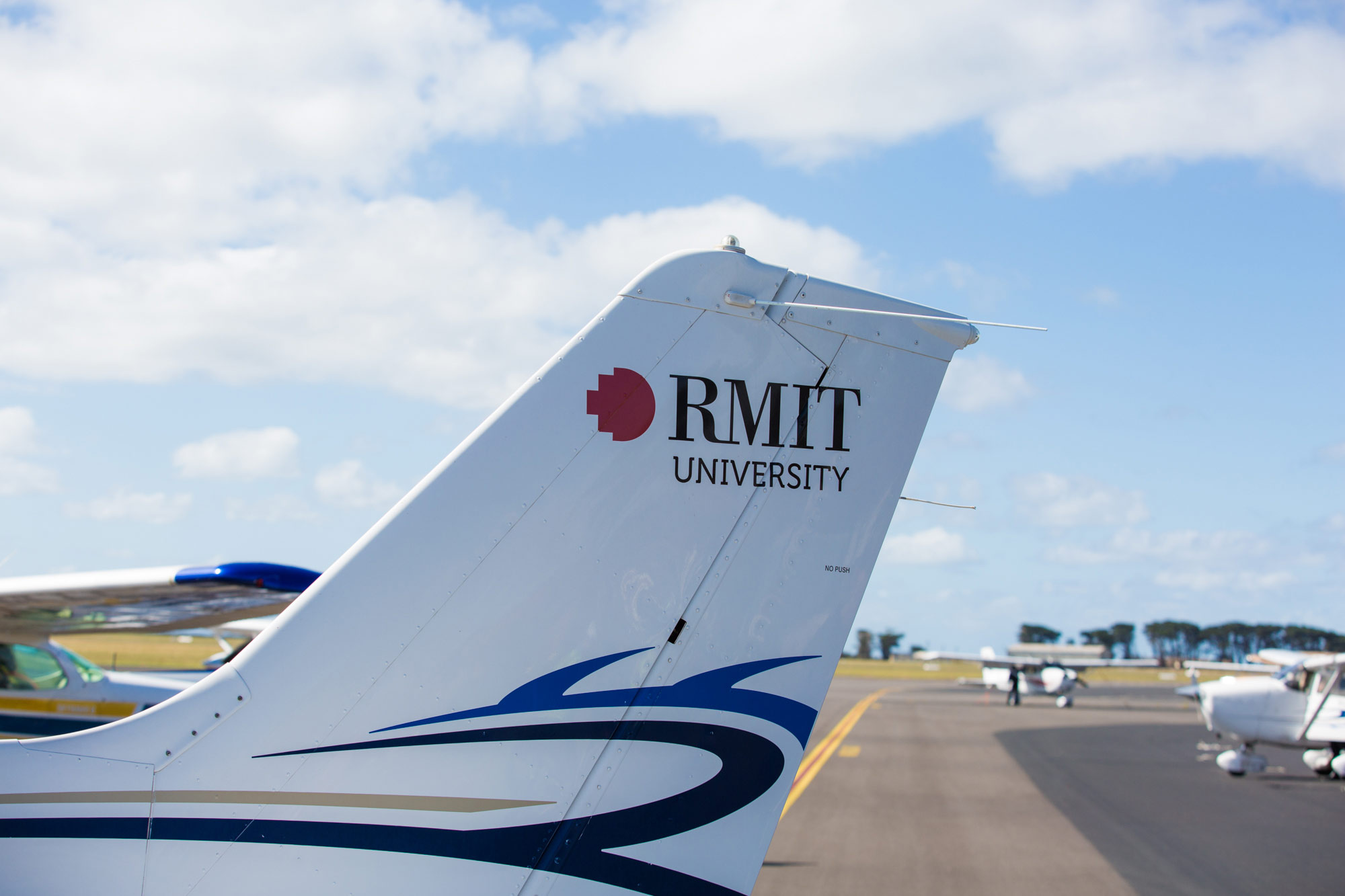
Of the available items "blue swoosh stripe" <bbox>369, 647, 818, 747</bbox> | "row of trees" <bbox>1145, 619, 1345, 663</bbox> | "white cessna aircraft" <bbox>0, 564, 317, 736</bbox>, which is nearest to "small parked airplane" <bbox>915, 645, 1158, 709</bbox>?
"white cessna aircraft" <bbox>0, 564, 317, 736</bbox>

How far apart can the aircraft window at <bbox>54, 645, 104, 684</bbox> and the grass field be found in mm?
Result: 15989

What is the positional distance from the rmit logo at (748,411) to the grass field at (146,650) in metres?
25.1

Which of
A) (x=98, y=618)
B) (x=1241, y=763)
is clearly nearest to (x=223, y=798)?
(x=98, y=618)

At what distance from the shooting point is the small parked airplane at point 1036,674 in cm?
3984

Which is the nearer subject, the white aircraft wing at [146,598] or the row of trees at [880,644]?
the white aircraft wing at [146,598]

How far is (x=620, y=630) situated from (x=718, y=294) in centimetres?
103

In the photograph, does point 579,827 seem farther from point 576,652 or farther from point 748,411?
point 748,411

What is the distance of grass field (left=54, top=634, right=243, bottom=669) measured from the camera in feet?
110

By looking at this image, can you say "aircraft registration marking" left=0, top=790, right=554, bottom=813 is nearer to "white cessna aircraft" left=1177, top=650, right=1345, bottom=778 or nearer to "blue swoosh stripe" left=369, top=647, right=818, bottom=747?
"blue swoosh stripe" left=369, top=647, right=818, bottom=747

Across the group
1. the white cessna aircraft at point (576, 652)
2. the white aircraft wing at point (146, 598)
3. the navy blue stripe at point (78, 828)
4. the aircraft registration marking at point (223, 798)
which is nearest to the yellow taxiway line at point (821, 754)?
the white aircraft wing at point (146, 598)

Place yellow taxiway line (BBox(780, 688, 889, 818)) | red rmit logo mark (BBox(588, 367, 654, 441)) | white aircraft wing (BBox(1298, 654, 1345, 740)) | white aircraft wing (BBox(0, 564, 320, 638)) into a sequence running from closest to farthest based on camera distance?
red rmit logo mark (BBox(588, 367, 654, 441)) < white aircraft wing (BBox(0, 564, 320, 638)) < yellow taxiway line (BBox(780, 688, 889, 818)) < white aircraft wing (BBox(1298, 654, 1345, 740))

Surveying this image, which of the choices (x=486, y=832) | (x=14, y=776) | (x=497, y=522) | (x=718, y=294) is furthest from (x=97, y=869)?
(x=718, y=294)

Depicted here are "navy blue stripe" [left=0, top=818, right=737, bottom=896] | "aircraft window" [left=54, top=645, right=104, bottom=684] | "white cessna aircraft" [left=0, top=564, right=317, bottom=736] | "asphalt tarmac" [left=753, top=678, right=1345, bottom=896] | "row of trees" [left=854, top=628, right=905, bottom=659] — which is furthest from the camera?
"row of trees" [left=854, top=628, right=905, bottom=659]

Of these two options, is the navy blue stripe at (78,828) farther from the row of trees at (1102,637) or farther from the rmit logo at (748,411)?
the row of trees at (1102,637)
